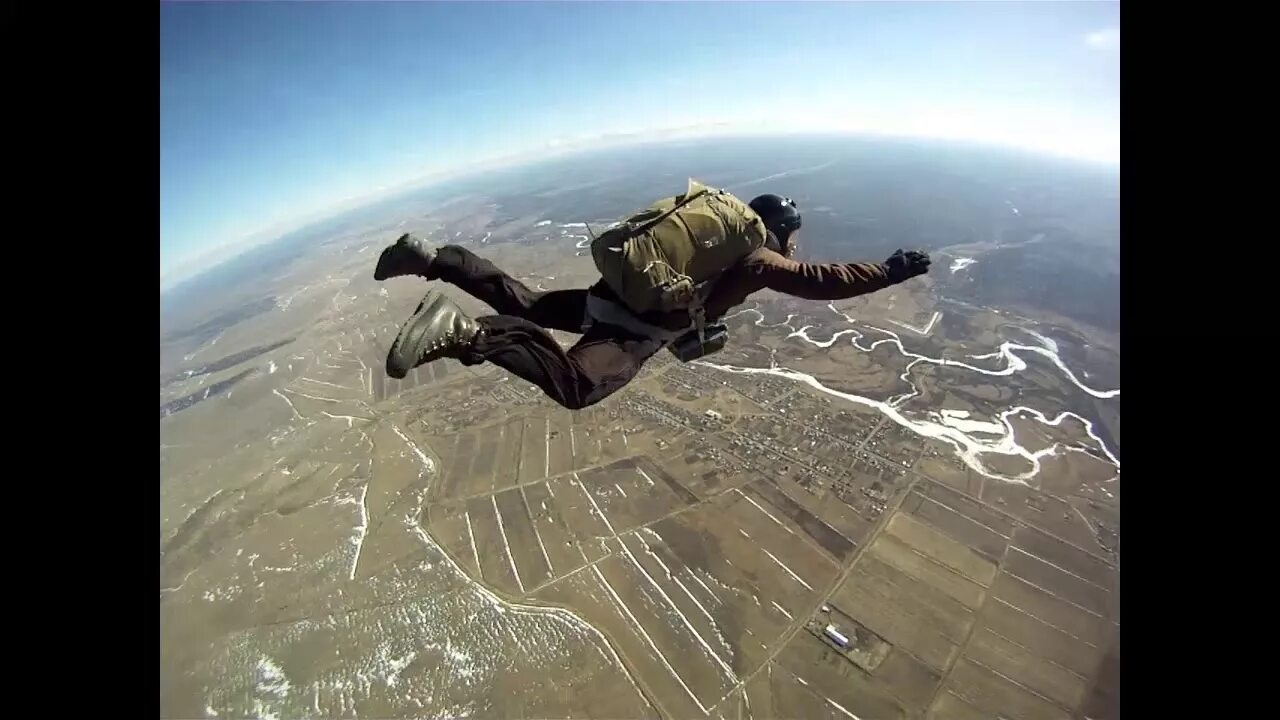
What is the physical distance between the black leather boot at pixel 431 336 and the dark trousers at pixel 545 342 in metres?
0.08

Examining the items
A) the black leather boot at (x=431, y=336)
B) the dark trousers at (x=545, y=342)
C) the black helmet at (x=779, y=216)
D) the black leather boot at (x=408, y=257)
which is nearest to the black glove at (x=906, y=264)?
the black helmet at (x=779, y=216)

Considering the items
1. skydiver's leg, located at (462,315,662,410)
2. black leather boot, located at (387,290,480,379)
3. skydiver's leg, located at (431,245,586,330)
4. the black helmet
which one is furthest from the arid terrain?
black leather boot, located at (387,290,480,379)

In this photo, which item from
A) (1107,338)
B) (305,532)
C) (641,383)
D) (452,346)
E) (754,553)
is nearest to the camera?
(452,346)

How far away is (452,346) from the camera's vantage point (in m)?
2.44

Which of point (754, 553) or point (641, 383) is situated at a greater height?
point (641, 383)

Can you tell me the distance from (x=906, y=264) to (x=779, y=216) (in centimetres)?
91

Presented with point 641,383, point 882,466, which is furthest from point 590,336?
point 641,383

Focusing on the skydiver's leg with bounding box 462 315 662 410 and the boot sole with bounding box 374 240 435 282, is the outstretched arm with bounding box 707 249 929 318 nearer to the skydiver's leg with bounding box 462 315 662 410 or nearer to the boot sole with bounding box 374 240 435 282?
the skydiver's leg with bounding box 462 315 662 410

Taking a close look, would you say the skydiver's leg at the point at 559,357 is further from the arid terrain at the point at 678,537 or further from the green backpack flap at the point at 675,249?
the arid terrain at the point at 678,537

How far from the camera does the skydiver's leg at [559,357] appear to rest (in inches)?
102

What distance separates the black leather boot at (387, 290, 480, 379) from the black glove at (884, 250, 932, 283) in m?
2.43

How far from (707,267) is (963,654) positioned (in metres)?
14.4
